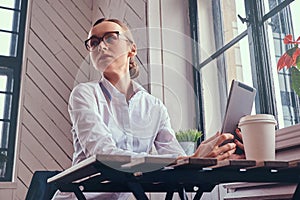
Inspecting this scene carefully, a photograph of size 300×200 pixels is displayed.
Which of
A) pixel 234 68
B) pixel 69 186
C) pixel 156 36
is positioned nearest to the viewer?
pixel 69 186

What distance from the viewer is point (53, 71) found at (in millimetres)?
3025

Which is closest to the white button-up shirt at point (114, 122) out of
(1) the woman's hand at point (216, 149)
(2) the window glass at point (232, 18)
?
(1) the woman's hand at point (216, 149)

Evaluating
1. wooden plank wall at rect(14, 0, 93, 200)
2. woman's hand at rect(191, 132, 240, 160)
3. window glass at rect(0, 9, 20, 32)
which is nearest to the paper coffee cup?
woman's hand at rect(191, 132, 240, 160)

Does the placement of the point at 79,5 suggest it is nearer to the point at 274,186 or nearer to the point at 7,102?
Answer: the point at 7,102

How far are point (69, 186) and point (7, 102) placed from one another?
2084mm

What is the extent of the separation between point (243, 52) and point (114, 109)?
82 cm

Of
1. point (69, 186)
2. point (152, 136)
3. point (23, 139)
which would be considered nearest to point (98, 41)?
point (152, 136)

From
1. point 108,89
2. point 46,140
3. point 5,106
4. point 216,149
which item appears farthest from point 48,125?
point 216,149

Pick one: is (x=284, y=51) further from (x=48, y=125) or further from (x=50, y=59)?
(x=50, y=59)

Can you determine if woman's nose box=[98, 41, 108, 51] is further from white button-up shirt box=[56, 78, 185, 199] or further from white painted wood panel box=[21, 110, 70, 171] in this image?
white painted wood panel box=[21, 110, 70, 171]

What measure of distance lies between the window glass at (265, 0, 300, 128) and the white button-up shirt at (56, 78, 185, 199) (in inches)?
19.2

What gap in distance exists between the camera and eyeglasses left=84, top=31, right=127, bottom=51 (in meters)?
1.41

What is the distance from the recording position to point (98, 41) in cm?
141

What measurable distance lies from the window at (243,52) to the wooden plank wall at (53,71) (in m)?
0.44
